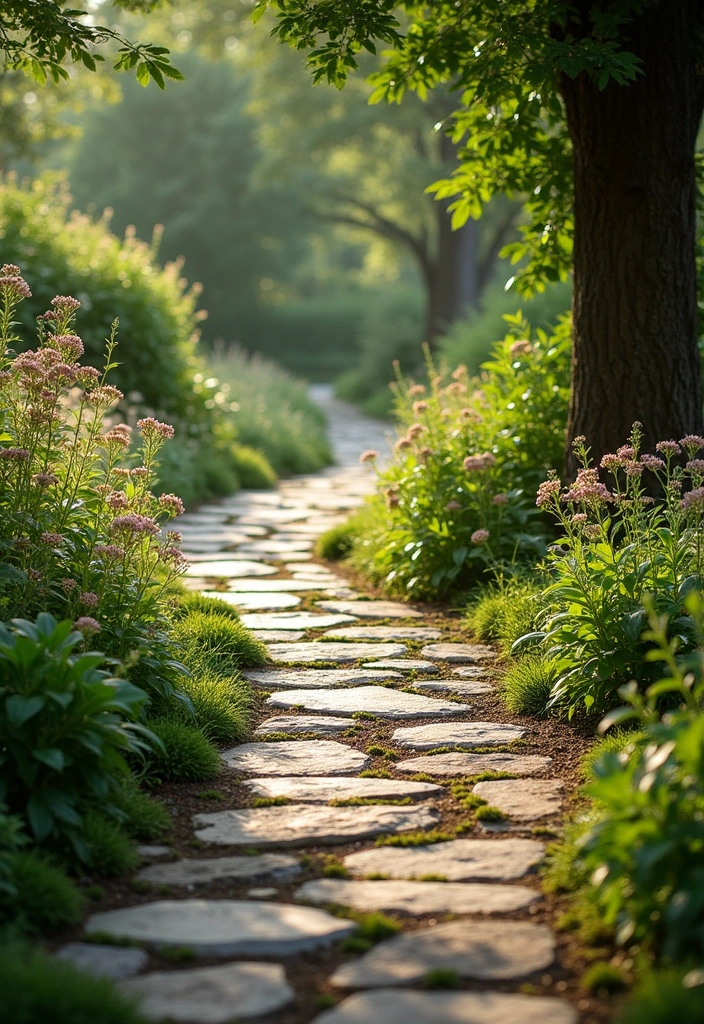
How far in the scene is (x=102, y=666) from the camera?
11.9ft

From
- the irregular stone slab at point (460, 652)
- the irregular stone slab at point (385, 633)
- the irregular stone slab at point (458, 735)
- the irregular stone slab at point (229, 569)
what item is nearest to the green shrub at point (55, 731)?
the irregular stone slab at point (458, 735)

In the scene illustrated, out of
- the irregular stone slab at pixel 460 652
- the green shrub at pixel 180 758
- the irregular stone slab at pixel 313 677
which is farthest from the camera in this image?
the irregular stone slab at pixel 460 652

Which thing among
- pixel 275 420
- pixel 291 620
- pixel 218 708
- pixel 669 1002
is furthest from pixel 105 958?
pixel 275 420

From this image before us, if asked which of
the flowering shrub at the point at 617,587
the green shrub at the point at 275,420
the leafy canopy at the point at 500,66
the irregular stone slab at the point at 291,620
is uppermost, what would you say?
the leafy canopy at the point at 500,66

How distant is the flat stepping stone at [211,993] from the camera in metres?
2.19

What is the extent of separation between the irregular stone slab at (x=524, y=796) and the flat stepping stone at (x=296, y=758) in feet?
1.56

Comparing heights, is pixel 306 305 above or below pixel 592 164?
above

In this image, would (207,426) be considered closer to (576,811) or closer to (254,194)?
(576,811)

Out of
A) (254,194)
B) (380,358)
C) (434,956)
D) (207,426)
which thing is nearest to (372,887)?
(434,956)

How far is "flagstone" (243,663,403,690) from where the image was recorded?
4691mm

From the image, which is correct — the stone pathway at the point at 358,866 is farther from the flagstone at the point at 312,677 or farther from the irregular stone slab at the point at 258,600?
the irregular stone slab at the point at 258,600

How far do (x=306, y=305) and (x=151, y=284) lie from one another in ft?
108

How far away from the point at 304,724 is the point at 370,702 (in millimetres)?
351

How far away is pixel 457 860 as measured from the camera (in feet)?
9.77
